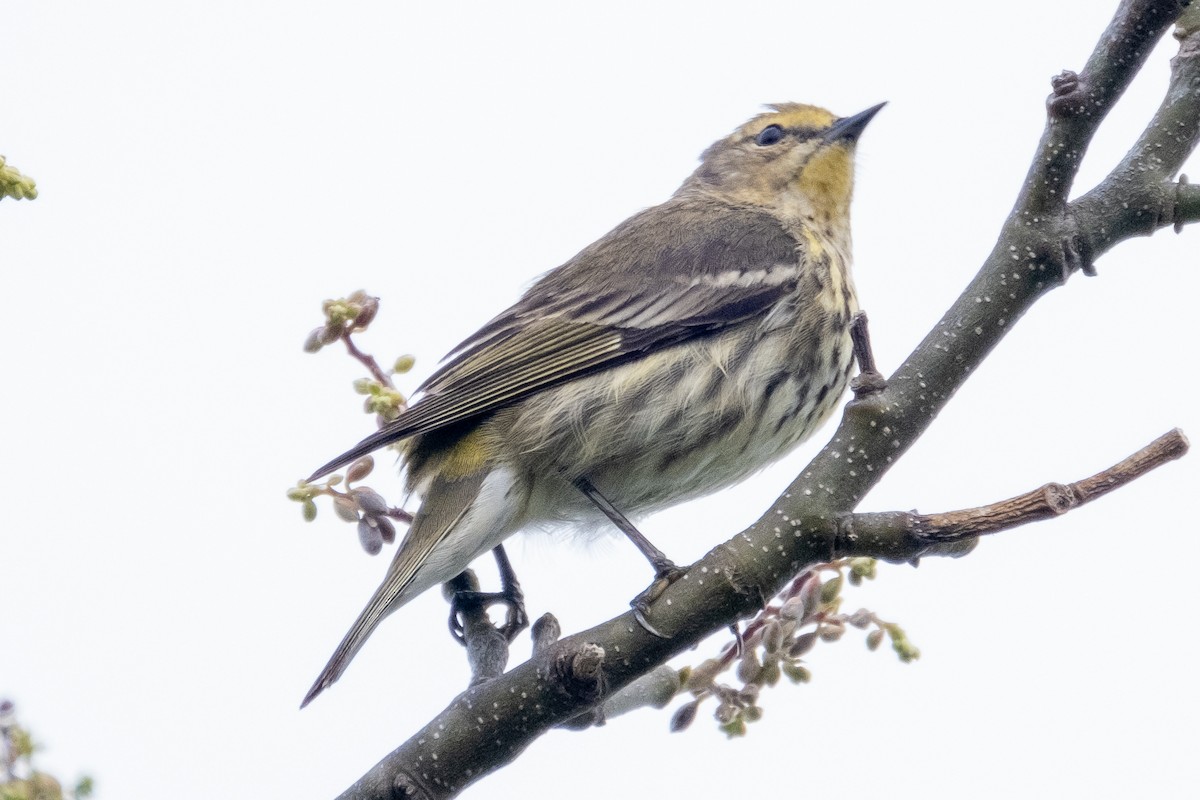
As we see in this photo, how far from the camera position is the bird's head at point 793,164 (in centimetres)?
620

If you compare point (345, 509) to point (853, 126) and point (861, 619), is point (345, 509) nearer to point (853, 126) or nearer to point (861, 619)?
point (861, 619)

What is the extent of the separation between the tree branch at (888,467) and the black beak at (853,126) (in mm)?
2809

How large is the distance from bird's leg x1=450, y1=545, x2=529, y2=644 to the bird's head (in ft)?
8.17

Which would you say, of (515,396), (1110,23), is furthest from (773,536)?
(515,396)

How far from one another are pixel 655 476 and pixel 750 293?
0.84 metres

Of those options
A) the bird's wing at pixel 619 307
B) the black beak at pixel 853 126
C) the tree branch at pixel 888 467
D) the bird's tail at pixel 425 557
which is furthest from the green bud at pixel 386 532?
the black beak at pixel 853 126

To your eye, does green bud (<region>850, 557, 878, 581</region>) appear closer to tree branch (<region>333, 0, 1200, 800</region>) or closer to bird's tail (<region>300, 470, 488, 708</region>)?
tree branch (<region>333, 0, 1200, 800</region>)

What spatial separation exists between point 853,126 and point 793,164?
13.1 inches

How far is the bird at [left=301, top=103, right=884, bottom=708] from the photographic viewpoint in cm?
457

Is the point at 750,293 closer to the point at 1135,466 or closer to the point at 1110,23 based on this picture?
the point at 1110,23

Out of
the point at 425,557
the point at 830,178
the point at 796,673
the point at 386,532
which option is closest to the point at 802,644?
the point at 796,673

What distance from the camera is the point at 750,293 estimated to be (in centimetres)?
516

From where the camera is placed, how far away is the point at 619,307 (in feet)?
17.3

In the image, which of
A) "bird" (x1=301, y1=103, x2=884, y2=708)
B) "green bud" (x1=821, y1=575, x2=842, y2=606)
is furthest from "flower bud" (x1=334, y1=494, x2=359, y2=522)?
"green bud" (x1=821, y1=575, x2=842, y2=606)
